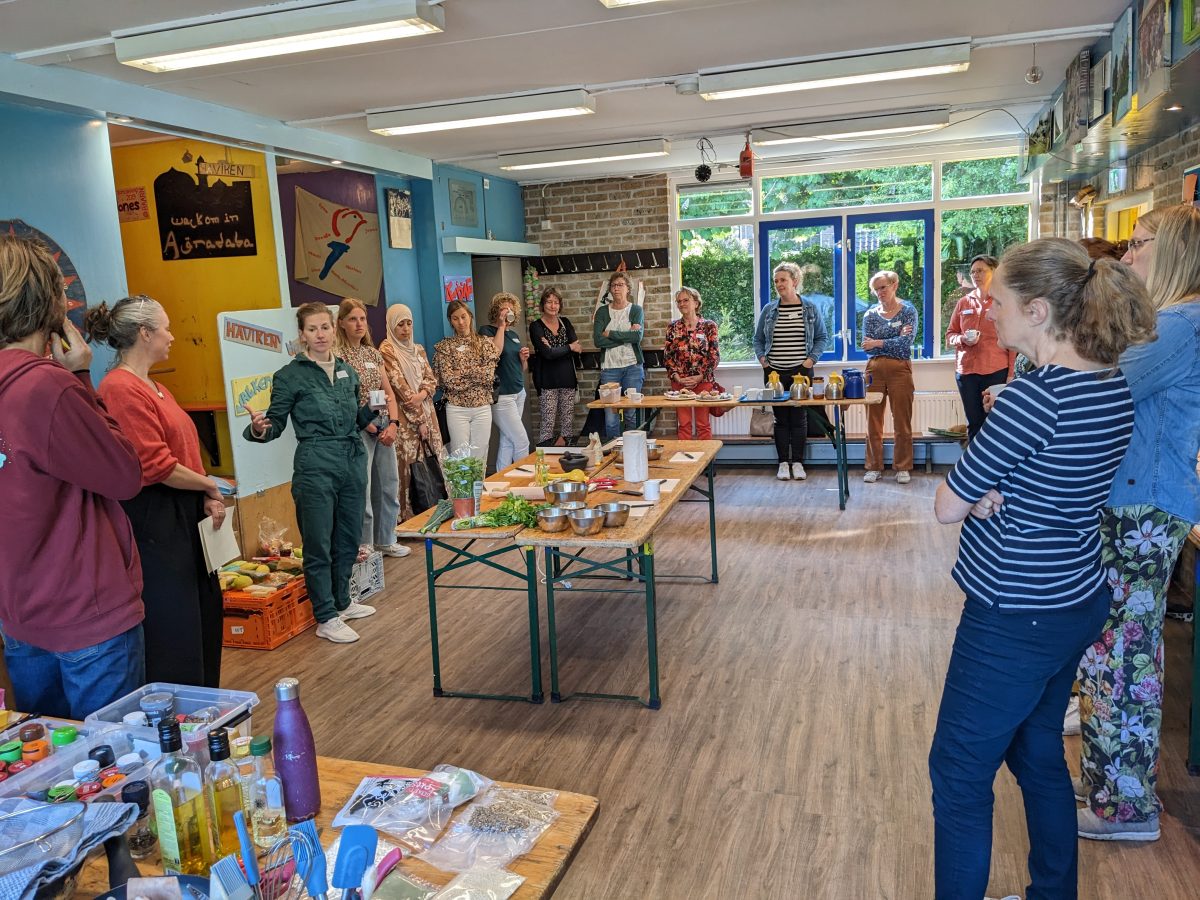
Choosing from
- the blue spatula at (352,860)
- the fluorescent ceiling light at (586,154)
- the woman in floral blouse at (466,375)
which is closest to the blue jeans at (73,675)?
the blue spatula at (352,860)

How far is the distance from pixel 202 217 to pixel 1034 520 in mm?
5920

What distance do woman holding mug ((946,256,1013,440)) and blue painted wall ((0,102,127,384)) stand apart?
6.21 m

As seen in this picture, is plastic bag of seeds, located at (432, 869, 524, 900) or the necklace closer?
plastic bag of seeds, located at (432, 869, 524, 900)

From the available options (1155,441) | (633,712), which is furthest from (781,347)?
(1155,441)

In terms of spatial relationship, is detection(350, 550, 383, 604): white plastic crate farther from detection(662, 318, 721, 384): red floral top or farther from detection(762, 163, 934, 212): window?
detection(762, 163, 934, 212): window

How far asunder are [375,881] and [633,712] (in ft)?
8.42

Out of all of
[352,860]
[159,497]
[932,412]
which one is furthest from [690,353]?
[352,860]

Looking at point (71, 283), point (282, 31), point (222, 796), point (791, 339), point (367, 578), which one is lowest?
point (367, 578)

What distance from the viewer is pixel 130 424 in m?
3.13

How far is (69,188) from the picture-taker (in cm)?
474

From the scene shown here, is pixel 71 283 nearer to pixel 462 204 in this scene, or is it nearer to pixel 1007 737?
pixel 462 204

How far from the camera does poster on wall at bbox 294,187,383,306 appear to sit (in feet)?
23.9

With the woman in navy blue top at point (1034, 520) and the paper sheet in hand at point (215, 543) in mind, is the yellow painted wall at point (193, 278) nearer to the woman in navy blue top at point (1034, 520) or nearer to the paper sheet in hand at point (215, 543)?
the paper sheet in hand at point (215, 543)

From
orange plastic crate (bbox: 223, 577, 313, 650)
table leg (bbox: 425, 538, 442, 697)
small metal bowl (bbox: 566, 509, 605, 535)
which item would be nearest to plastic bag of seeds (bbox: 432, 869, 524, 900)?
small metal bowl (bbox: 566, 509, 605, 535)
